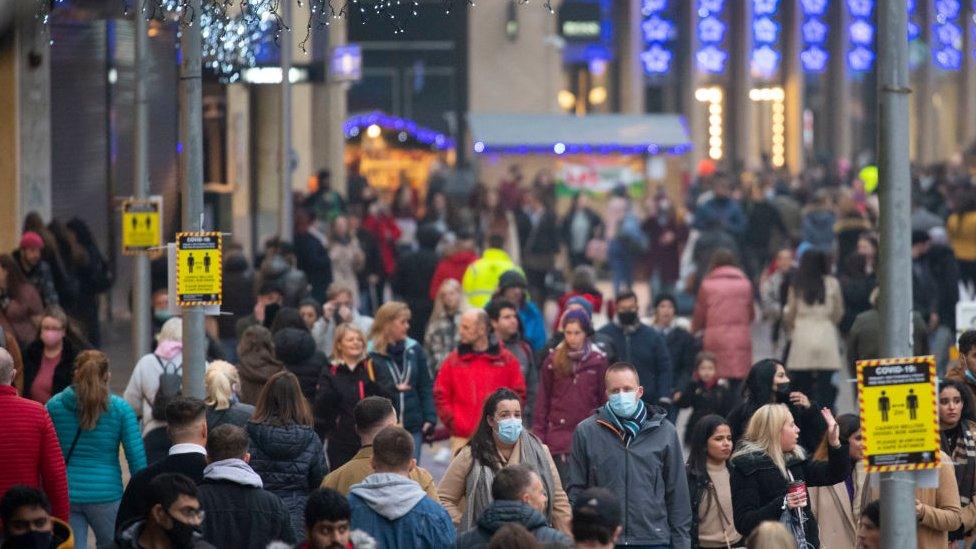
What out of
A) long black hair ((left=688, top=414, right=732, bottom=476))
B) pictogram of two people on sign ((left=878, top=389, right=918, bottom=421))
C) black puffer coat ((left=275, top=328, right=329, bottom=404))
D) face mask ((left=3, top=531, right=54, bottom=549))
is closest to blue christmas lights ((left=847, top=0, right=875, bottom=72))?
black puffer coat ((left=275, top=328, right=329, bottom=404))

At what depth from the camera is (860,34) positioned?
55094mm

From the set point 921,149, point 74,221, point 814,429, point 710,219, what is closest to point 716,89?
point 921,149

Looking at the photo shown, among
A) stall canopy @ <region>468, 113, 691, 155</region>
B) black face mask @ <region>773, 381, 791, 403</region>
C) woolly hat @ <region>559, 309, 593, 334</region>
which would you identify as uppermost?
stall canopy @ <region>468, 113, 691, 155</region>

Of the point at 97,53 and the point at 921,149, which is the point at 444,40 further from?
the point at 97,53

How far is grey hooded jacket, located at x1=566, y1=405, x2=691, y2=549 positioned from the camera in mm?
9711

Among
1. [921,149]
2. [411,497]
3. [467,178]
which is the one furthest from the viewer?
[921,149]

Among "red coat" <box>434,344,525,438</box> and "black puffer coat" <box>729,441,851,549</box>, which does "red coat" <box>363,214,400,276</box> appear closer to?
"red coat" <box>434,344,525,438</box>

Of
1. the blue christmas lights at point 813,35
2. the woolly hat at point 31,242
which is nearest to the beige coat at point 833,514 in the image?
the woolly hat at point 31,242

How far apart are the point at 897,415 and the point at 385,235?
737 inches

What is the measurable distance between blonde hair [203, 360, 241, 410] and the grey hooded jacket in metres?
2.44

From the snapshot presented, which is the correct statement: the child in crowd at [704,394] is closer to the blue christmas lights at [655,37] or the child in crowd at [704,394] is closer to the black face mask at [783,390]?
the black face mask at [783,390]

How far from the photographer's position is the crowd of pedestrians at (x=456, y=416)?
8.65 meters

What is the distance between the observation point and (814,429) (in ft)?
36.6

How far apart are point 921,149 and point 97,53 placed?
129ft
